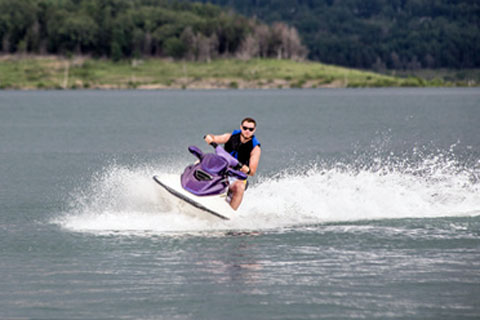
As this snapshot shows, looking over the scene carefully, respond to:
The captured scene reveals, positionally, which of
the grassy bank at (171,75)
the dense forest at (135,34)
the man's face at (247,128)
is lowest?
the grassy bank at (171,75)

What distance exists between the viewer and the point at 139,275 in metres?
11.4

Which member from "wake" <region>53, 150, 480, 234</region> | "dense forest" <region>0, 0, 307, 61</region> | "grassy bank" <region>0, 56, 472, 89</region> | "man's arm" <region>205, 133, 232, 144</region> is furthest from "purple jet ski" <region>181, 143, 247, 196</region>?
"dense forest" <region>0, 0, 307, 61</region>

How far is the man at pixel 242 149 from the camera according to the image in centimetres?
1352

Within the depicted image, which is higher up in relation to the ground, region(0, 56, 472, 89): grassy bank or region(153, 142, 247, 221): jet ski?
region(153, 142, 247, 221): jet ski

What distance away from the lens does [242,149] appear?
45.1 ft

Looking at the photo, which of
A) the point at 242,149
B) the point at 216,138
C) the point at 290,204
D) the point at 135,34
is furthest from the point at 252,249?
the point at 135,34

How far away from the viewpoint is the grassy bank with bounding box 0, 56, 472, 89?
428ft

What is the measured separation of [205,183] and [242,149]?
0.83 m

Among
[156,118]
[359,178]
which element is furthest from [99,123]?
[359,178]

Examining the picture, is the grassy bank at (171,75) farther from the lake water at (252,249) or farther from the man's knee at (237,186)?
the man's knee at (237,186)

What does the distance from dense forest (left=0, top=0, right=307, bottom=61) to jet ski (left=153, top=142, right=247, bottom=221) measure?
5092 inches

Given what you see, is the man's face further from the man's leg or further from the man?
the man's leg

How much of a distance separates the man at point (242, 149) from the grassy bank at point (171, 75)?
117644mm

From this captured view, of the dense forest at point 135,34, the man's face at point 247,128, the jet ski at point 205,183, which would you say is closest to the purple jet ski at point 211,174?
the jet ski at point 205,183
